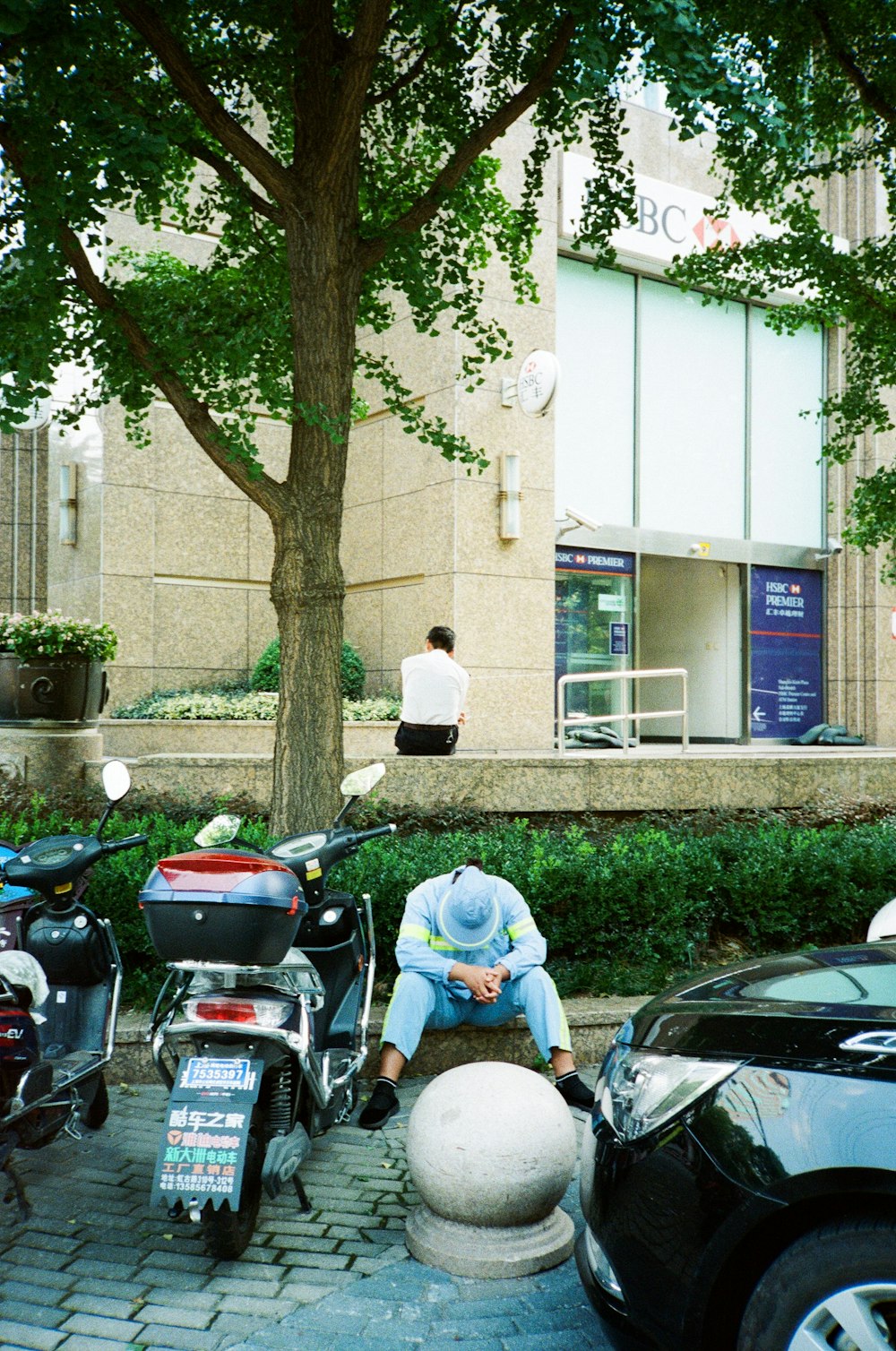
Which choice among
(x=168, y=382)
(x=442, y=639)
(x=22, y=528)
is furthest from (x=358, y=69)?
(x=22, y=528)

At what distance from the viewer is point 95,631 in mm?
8828

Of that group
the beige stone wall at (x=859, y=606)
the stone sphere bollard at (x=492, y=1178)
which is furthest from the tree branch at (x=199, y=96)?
the beige stone wall at (x=859, y=606)

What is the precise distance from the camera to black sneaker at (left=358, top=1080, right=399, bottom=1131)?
4.34 meters

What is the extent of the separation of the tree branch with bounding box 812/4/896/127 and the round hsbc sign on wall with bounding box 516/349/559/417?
178 inches

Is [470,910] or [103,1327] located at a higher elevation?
[470,910]

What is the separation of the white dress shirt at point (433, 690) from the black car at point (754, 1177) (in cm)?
569

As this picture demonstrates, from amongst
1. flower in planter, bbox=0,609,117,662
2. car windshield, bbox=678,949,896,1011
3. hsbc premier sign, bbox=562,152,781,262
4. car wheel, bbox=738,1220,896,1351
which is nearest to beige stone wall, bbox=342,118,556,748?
hsbc premier sign, bbox=562,152,781,262

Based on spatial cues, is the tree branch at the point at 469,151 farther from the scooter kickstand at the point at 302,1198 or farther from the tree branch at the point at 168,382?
the scooter kickstand at the point at 302,1198

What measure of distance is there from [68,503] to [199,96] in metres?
8.22

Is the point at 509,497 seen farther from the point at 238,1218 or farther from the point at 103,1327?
the point at 103,1327

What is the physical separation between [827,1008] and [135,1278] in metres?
2.16

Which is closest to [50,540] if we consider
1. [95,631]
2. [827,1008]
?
[95,631]

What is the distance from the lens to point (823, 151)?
8.73 metres

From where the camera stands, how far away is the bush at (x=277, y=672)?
12841 millimetres
